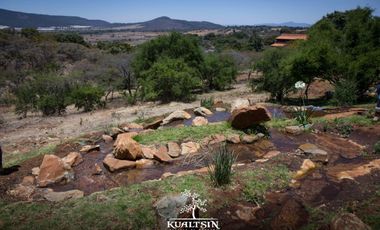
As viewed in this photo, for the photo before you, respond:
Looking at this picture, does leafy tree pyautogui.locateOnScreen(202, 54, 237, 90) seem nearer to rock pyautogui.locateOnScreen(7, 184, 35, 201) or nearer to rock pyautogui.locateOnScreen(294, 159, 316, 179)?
rock pyautogui.locateOnScreen(294, 159, 316, 179)

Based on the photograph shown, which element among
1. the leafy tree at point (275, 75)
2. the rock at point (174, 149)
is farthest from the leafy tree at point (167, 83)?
the rock at point (174, 149)

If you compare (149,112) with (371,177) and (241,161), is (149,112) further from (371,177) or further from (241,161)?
(371,177)

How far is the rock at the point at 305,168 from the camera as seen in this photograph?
274 inches

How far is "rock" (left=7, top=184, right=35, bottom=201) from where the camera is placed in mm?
6748

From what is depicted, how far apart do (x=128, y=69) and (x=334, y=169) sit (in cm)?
2131

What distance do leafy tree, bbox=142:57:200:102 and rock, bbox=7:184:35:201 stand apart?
1322 cm

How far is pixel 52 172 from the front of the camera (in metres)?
7.77

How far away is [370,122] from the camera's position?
10.6 m

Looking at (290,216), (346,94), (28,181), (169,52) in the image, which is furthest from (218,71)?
(290,216)

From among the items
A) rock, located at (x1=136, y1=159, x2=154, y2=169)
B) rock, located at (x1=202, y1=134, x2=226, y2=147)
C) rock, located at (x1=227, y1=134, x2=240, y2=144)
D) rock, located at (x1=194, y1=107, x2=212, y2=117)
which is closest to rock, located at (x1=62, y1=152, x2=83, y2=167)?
rock, located at (x1=136, y1=159, x2=154, y2=169)

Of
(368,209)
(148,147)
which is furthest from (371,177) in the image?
(148,147)

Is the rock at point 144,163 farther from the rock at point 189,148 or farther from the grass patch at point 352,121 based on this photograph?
the grass patch at point 352,121

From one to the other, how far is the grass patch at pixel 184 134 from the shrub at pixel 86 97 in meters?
9.87

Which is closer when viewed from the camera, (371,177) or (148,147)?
(371,177)
